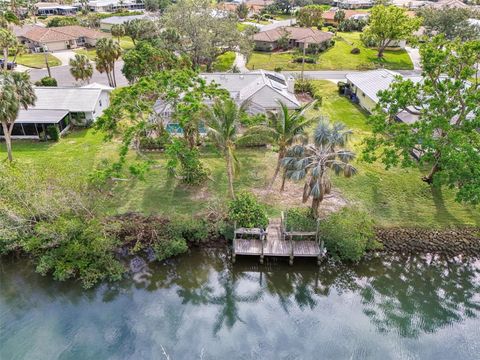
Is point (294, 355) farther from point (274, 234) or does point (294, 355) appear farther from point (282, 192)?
point (282, 192)

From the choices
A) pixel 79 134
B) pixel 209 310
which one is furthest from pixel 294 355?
pixel 79 134

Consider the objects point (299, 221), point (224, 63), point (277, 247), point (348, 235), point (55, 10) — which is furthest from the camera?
point (55, 10)

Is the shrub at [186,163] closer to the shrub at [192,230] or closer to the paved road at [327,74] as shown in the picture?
the shrub at [192,230]

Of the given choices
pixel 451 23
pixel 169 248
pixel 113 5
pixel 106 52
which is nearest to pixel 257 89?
pixel 106 52

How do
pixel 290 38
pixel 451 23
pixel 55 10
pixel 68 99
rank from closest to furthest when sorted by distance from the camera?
1. pixel 68 99
2. pixel 451 23
3. pixel 290 38
4. pixel 55 10

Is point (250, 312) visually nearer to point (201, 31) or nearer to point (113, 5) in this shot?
point (201, 31)

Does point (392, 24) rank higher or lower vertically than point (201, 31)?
lower
